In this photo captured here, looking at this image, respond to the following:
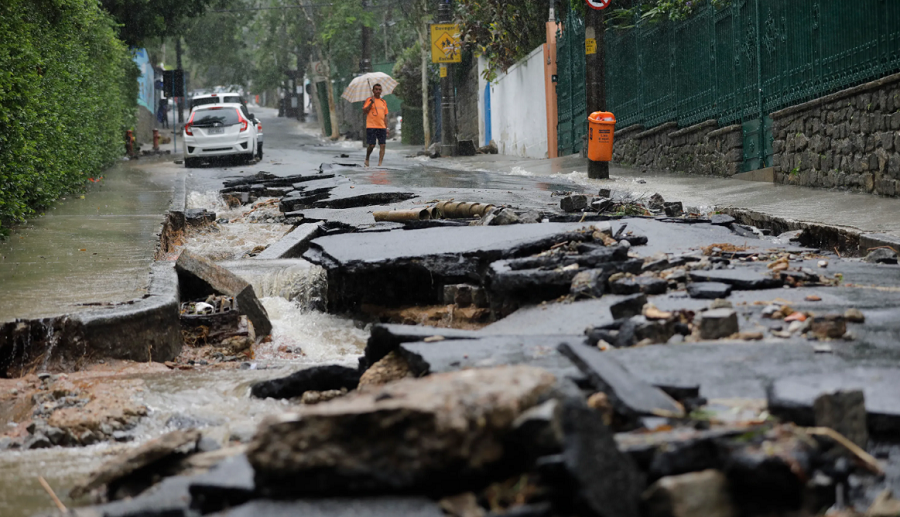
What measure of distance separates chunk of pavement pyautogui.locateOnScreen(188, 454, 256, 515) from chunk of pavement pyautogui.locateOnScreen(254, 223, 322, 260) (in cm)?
544

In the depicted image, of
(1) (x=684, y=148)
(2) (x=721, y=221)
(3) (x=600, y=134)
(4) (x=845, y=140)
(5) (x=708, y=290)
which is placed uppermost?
(3) (x=600, y=134)

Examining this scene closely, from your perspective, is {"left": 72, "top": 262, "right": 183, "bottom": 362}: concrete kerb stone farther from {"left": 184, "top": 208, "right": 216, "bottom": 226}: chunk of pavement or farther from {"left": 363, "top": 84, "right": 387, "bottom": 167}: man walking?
{"left": 363, "top": 84, "right": 387, "bottom": 167}: man walking

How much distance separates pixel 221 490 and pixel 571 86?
1972cm

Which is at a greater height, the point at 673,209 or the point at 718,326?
the point at 673,209

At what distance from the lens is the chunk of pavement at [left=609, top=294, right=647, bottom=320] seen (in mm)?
4211

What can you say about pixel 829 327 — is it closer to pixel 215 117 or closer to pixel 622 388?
pixel 622 388

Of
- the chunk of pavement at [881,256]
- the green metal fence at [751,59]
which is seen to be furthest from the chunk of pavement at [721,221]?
the green metal fence at [751,59]

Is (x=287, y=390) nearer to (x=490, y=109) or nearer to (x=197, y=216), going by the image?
(x=197, y=216)

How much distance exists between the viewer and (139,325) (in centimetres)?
525

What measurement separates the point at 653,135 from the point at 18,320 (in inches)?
526

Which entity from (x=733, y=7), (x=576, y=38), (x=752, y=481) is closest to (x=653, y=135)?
(x=733, y=7)

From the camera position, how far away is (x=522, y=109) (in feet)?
81.8

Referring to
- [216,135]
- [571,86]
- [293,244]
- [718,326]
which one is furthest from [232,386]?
[216,135]

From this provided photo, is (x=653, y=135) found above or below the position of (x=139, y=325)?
above
